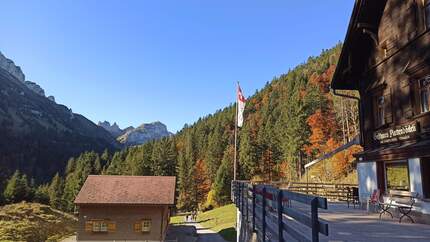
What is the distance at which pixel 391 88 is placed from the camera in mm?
13000

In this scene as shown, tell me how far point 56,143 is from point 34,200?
413ft

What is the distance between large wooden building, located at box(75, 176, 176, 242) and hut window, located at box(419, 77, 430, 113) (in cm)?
2307

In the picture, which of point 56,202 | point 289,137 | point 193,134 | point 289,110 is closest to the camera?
point 289,137

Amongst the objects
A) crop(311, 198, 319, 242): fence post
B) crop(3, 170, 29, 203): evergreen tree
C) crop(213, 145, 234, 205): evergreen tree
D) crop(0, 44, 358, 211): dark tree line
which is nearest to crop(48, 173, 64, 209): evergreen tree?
crop(0, 44, 358, 211): dark tree line

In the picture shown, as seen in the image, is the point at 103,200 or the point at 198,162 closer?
the point at 103,200

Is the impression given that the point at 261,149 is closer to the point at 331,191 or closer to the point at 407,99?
the point at 331,191

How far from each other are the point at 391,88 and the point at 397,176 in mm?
3314

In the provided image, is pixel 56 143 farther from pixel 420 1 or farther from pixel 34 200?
pixel 420 1

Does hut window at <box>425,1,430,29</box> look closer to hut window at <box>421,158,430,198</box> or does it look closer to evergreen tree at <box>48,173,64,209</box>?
hut window at <box>421,158,430,198</box>

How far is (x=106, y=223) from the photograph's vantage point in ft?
96.5

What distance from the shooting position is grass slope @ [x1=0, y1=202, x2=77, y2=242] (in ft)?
113

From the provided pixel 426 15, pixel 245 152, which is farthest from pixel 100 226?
pixel 245 152

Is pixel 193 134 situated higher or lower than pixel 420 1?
higher

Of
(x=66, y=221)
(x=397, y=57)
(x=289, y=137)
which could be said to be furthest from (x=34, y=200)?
(x=397, y=57)
